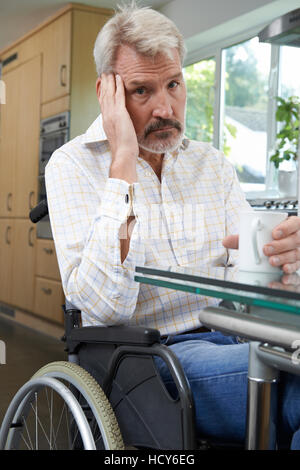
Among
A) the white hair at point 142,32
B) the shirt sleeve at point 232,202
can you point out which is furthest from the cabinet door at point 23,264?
the white hair at point 142,32

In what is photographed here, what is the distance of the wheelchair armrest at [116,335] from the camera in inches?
44.1

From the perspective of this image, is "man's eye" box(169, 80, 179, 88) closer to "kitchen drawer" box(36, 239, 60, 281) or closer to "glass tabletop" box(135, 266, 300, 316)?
"glass tabletop" box(135, 266, 300, 316)

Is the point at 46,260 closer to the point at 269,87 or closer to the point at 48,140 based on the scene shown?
the point at 48,140

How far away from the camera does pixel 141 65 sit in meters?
1.57

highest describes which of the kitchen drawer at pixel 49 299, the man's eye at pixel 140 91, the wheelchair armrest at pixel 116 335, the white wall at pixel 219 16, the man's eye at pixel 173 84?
the white wall at pixel 219 16

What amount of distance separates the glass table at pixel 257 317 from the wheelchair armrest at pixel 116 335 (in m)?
0.16

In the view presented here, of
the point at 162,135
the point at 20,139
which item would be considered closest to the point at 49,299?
the point at 20,139

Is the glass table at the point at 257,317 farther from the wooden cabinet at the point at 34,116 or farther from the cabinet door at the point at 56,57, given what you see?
the cabinet door at the point at 56,57

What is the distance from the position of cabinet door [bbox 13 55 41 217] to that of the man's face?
13.4 ft

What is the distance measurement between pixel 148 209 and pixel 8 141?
505cm

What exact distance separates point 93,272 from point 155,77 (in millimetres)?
573

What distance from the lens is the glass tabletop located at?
701mm

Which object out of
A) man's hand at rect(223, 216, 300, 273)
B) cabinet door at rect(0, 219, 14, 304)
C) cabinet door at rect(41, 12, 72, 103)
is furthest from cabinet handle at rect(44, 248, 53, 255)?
man's hand at rect(223, 216, 300, 273)

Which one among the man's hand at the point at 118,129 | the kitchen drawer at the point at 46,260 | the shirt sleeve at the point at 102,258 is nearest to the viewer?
the shirt sleeve at the point at 102,258
